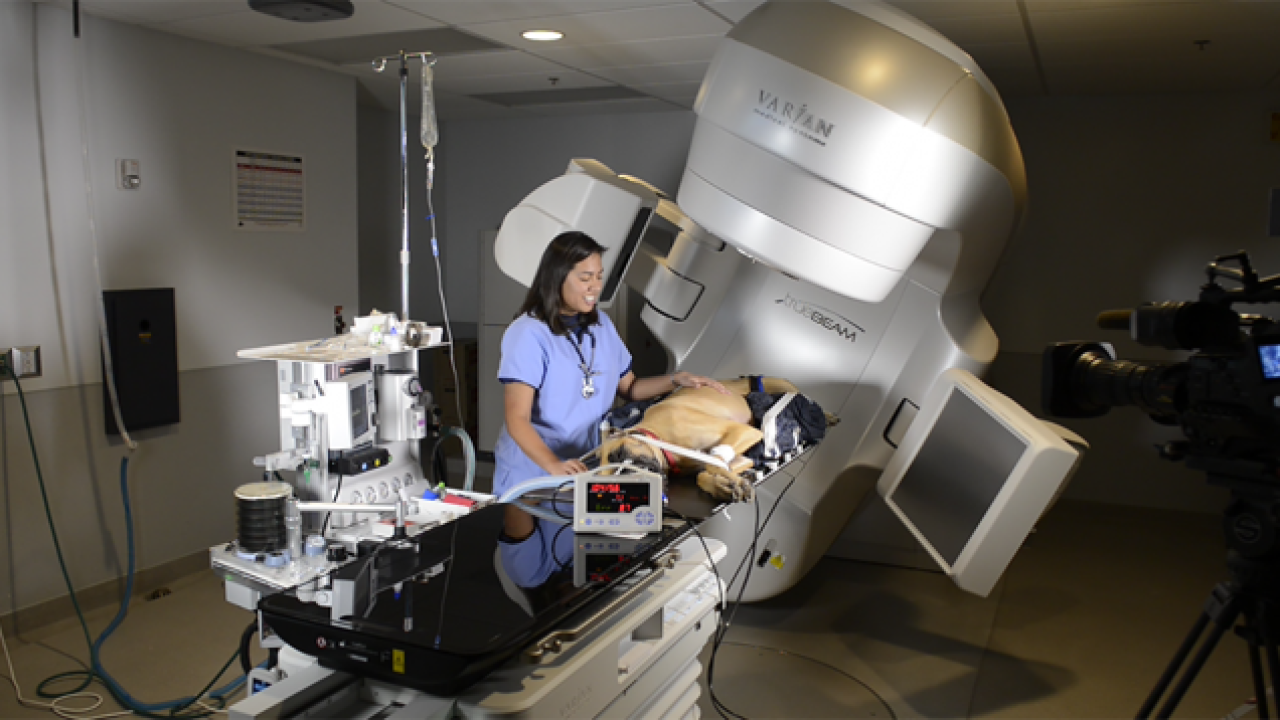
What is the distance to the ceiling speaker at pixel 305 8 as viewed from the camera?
2.18 m

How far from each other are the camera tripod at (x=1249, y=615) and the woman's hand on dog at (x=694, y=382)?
1.10 meters

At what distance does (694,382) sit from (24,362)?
203 cm

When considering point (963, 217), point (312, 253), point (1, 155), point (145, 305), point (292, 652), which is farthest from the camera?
point (312, 253)

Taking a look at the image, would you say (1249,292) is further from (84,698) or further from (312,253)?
(312,253)

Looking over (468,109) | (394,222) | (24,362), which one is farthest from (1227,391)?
(394,222)

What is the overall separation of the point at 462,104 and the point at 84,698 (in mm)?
3254

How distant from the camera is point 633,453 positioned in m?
1.82

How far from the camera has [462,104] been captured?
4688 millimetres

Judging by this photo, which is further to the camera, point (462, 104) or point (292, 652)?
point (462, 104)

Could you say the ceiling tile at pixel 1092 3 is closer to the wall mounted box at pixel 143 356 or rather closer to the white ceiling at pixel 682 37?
the white ceiling at pixel 682 37

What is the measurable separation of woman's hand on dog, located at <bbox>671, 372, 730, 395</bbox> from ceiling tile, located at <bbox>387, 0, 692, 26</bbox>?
1.07m

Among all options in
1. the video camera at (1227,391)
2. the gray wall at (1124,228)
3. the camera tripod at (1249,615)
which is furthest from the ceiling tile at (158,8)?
the gray wall at (1124,228)

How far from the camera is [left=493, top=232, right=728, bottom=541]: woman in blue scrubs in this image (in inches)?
83.6

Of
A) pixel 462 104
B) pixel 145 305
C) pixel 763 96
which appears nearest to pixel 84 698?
pixel 145 305
